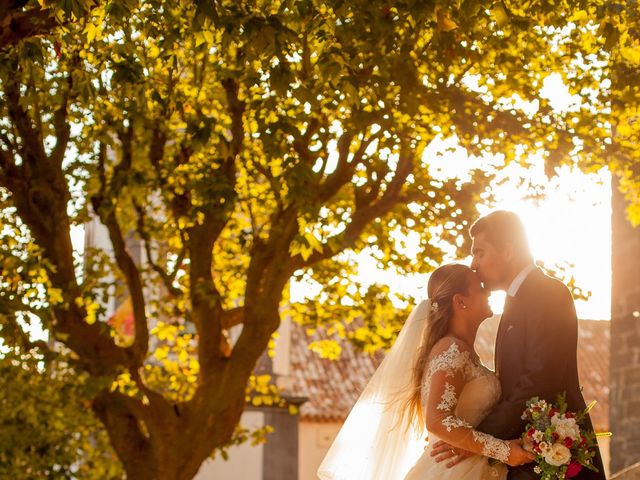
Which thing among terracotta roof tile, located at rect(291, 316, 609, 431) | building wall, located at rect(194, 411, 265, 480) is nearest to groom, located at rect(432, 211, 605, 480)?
terracotta roof tile, located at rect(291, 316, 609, 431)

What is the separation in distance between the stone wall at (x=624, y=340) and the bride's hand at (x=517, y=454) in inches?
496

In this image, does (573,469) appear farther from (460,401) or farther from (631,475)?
(631,475)

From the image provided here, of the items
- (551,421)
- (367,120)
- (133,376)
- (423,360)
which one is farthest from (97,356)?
(551,421)

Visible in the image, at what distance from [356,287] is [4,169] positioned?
615 centimetres

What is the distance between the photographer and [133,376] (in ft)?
46.7

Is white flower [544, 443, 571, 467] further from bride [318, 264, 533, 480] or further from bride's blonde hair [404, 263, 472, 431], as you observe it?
bride's blonde hair [404, 263, 472, 431]

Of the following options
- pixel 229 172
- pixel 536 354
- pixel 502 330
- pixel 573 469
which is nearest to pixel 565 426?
pixel 573 469

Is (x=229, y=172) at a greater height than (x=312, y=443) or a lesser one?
greater

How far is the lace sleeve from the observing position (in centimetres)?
647

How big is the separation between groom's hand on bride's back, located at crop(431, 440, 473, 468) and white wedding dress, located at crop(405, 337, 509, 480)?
0.02m

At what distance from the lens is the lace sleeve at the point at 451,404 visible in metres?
6.47

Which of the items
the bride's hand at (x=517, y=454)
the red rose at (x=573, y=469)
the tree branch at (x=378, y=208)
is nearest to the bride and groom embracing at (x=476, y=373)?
the bride's hand at (x=517, y=454)

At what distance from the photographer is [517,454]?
636 centimetres

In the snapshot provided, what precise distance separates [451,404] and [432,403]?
3.9 inches
